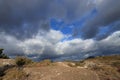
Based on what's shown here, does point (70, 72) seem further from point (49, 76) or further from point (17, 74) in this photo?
point (17, 74)

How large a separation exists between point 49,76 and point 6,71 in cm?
819

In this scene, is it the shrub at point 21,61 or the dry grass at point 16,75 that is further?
the shrub at point 21,61

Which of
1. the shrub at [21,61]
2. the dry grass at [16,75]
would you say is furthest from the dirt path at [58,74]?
the shrub at [21,61]

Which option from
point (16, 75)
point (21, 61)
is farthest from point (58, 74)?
point (21, 61)

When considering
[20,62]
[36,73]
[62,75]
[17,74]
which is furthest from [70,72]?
[20,62]

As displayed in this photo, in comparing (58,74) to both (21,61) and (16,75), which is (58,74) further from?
(21,61)

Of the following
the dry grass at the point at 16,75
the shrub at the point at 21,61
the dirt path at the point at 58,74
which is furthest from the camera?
the shrub at the point at 21,61

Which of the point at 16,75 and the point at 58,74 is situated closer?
the point at 58,74

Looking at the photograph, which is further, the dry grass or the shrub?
the shrub

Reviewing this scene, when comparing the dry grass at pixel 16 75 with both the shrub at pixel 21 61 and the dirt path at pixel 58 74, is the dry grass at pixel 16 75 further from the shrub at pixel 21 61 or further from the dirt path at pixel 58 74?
the shrub at pixel 21 61

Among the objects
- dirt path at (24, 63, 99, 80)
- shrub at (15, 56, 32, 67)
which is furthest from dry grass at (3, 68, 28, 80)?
shrub at (15, 56, 32, 67)

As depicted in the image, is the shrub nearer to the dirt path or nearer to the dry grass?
the dry grass

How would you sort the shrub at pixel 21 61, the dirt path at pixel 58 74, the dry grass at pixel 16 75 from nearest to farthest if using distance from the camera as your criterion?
the dirt path at pixel 58 74
the dry grass at pixel 16 75
the shrub at pixel 21 61

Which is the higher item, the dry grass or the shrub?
the shrub
